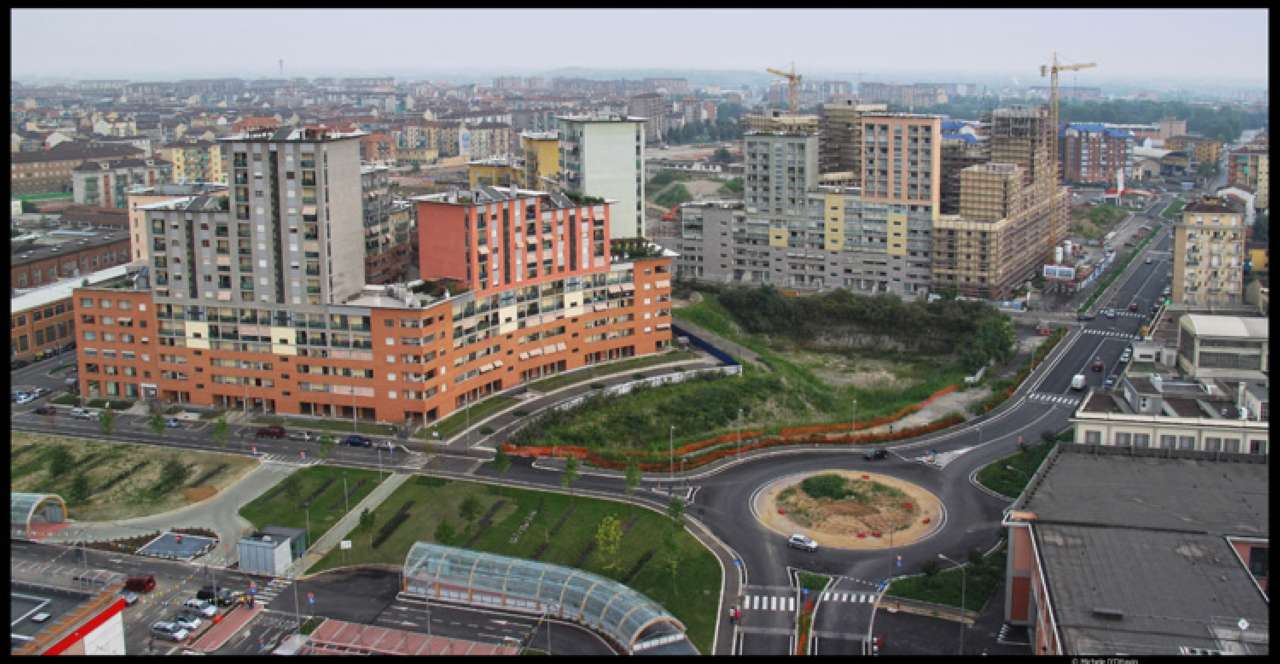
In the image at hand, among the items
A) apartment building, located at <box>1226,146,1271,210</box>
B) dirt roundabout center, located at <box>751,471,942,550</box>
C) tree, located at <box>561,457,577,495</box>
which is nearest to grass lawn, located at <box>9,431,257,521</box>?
tree, located at <box>561,457,577,495</box>

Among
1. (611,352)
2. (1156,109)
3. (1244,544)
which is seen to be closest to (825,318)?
(611,352)

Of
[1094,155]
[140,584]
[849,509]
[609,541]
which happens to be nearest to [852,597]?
[849,509]

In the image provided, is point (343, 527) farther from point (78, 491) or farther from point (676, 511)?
point (676, 511)

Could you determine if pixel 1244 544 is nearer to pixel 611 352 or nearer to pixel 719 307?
pixel 611 352

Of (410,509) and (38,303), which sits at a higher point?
(38,303)

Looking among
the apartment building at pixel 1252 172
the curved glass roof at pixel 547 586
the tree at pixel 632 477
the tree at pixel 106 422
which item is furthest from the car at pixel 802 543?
the apartment building at pixel 1252 172

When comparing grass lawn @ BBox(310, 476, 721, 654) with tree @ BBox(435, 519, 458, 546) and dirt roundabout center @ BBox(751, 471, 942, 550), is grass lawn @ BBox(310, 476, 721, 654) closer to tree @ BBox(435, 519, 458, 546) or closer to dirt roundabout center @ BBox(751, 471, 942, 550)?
tree @ BBox(435, 519, 458, 546)
